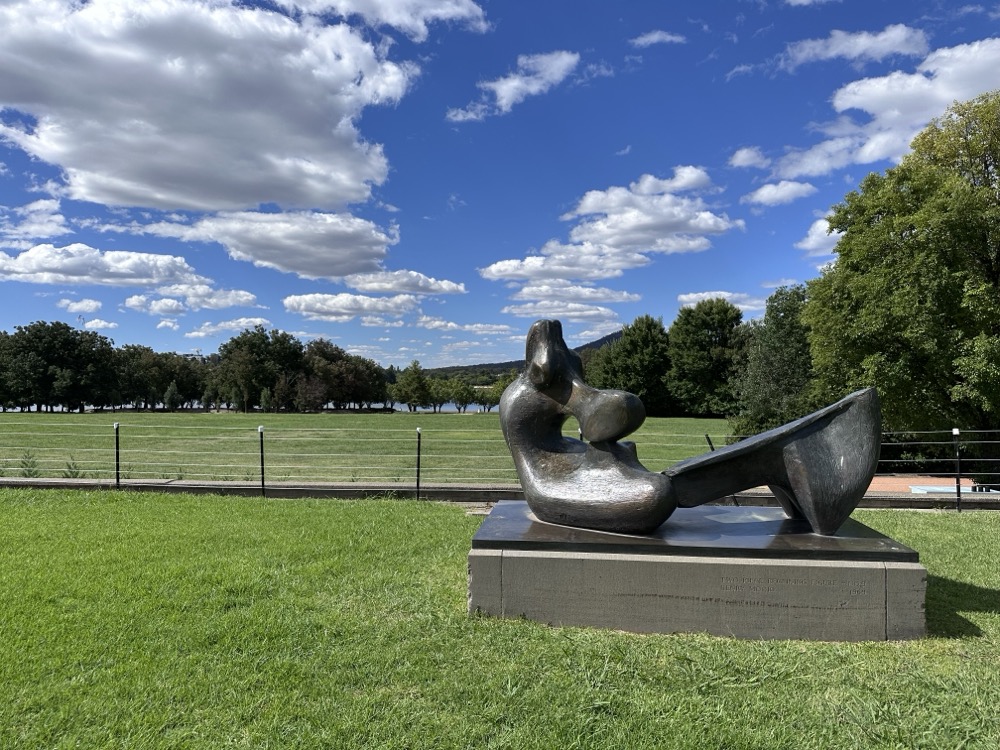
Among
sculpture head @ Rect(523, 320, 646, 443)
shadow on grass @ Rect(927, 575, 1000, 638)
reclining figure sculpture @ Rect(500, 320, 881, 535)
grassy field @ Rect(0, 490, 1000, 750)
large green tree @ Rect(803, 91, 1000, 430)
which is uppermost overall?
large green tree @ Rect(803, 91, 1000, 430)

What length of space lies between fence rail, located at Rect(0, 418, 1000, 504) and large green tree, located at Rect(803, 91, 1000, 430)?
1434mm

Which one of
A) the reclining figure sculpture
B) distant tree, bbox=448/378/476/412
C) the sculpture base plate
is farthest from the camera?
distant tree, bbox=448/378/476/412

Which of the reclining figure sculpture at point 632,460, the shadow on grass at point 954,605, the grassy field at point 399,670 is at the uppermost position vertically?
the reclining figure sculpture at point 632,460

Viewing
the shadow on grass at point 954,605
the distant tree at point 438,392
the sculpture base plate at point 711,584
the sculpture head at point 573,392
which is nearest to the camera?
the sculpture base plate at point 711,584

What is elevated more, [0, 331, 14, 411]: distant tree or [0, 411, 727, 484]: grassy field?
[0, 331, 14, 411]: distant tree

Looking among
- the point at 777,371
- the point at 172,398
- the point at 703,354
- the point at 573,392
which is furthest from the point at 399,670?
the point at 172,398

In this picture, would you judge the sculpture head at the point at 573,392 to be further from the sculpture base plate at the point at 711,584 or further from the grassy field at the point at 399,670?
the grassy field at the point at 399,670

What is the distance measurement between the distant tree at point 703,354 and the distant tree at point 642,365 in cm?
114

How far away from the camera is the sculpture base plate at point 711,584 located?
14.9ft

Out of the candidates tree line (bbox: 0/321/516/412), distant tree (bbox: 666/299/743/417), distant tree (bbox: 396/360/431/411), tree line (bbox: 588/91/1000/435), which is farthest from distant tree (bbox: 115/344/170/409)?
tree line (bbox: 588/91/1000/435)

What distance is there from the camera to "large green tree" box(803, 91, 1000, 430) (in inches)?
605

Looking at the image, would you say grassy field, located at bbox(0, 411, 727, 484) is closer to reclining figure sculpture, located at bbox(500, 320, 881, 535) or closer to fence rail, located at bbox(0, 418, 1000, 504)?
fence rail, located at bbox(0, 418, 1000, 504)

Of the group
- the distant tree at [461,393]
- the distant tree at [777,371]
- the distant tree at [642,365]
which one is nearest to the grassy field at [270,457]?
the distant tree at [777,371]

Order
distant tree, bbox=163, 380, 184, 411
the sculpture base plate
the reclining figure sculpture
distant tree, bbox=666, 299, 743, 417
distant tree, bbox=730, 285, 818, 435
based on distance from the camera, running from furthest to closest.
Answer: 1. distant tree, bbox=163, 380, 184, 411
2. distant tree, bbox=666, 299, 743, 417
3. distant tree, bbox=730, 285, 818, 435
4. the reclining figure sculpture
5. the sculpture base plate
